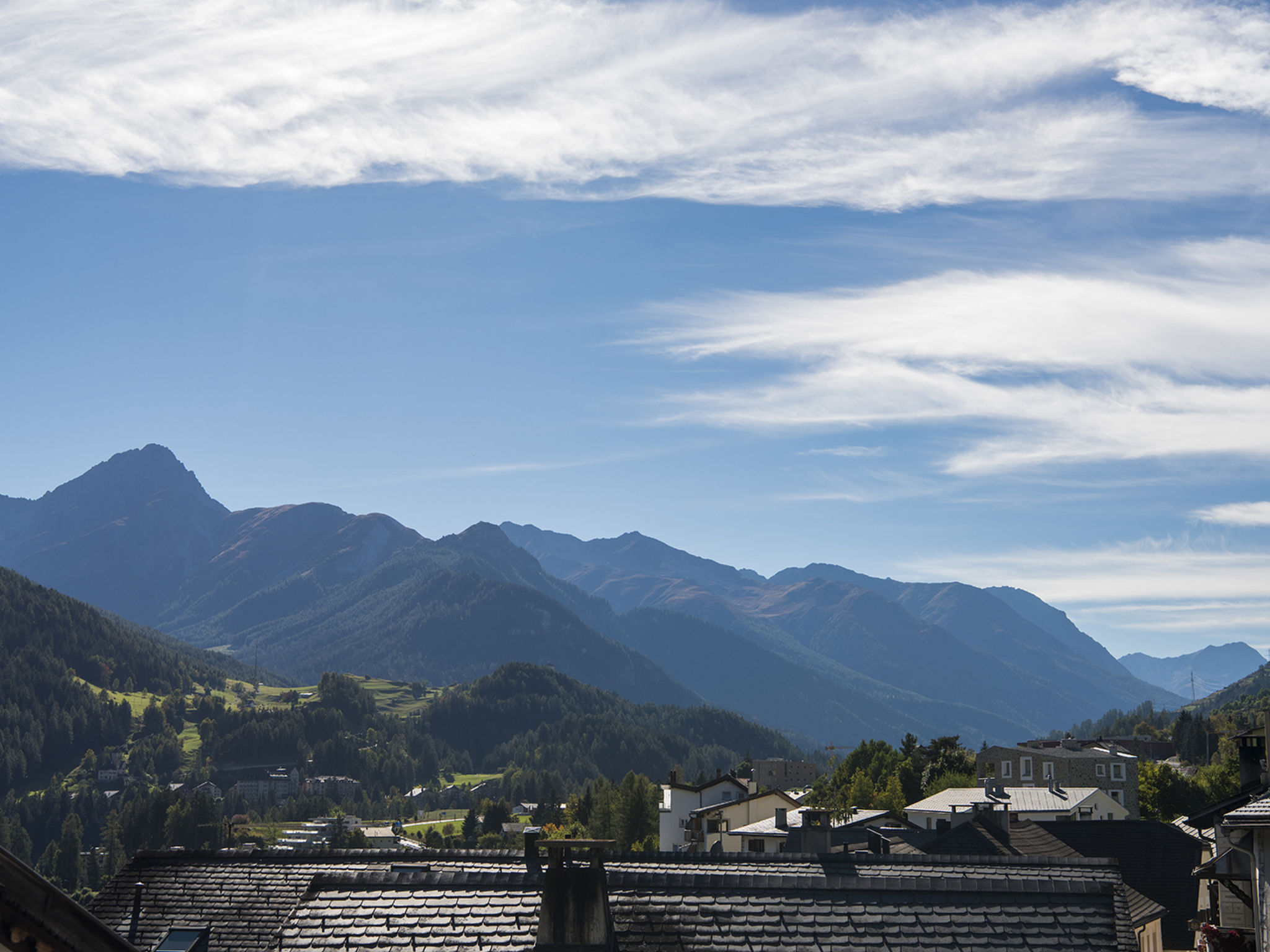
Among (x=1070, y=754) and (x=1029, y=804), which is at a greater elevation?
(x=1070, y=754)

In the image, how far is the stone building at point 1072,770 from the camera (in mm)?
113188

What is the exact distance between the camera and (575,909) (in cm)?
1454

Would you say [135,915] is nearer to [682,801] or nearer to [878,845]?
[878,845]

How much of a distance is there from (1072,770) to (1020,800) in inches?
1239

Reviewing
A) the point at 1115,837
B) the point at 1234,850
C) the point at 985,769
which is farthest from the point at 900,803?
the point at 1234,850

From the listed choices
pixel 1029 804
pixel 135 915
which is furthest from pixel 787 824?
pixel 135 915

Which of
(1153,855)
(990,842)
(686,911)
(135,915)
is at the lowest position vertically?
(1153,855)

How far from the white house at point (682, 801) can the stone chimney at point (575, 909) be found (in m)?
99.6

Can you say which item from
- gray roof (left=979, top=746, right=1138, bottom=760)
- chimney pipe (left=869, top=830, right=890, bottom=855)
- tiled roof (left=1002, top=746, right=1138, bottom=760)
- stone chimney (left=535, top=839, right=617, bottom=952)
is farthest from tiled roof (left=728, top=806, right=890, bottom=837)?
stone chimney (left=535, top=839, right=617, bottom=952)

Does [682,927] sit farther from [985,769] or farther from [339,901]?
[985,769]

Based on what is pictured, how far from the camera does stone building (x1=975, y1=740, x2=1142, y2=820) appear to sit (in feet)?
371

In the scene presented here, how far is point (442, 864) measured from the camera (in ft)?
87.1

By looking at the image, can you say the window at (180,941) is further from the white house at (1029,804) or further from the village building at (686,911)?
the white house at (1029,804)

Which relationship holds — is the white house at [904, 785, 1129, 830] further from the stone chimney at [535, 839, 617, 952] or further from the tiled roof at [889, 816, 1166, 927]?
the stone chimney at [535, 839, 617, 952]
